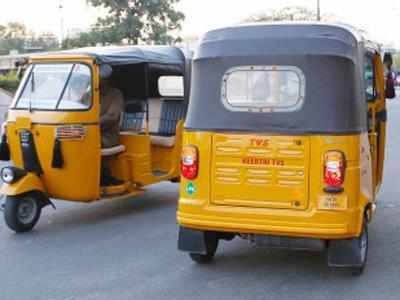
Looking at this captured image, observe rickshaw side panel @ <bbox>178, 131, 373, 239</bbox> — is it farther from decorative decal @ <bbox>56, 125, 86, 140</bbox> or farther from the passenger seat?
the passenger seat

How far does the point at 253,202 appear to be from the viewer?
5957mm

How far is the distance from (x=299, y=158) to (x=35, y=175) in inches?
145

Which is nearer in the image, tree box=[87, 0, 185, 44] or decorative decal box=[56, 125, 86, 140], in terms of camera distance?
decorative decal box=[56, 125, 86, 140]

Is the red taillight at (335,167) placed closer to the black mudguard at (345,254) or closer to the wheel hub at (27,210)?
the black mudguard at (345,254)

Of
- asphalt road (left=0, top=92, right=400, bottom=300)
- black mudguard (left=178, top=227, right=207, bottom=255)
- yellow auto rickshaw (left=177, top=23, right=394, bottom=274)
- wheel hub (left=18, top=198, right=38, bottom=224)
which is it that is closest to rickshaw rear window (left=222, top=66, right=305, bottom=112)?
yellow auto rickshaw (left=177, top=23, right=394, bottom=274)

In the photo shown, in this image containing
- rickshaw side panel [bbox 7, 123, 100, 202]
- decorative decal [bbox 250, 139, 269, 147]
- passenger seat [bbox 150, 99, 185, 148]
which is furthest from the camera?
passenger seat [bbox 150, 99, 185, 148]

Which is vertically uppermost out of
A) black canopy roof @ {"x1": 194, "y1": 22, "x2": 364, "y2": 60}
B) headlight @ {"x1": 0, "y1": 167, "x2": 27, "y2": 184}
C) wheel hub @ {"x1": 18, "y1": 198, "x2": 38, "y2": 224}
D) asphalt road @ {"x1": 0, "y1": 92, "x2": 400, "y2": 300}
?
black canopy roof @ {"x1": 194, "y1": 22, "x2": 364, "y2": 60}

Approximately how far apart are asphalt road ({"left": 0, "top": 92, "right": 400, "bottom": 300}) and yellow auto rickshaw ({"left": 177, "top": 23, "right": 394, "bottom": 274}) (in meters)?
0.30

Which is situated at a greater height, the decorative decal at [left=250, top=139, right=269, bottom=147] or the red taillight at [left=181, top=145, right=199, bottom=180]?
the decorative decal at [left=250, top=139, right=269, bottom=147]

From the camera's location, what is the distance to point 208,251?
21.3 feet

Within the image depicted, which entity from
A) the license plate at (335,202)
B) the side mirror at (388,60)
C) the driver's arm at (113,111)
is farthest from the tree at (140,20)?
the license plate at (335,202)

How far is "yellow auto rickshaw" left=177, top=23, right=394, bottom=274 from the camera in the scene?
575 centimetres

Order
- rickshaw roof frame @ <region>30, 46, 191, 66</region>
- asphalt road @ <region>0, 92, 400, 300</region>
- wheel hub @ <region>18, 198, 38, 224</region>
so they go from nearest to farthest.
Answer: asphalt road @ <region>0, 92, 400, 300</region> → wheel hub @ <region>18, 198, 38, 224</region> → rickshaw roof frame @ <region>30, 46, 191, 66</region>

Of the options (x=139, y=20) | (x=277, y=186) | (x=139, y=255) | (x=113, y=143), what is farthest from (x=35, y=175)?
(x=139, y=20)
